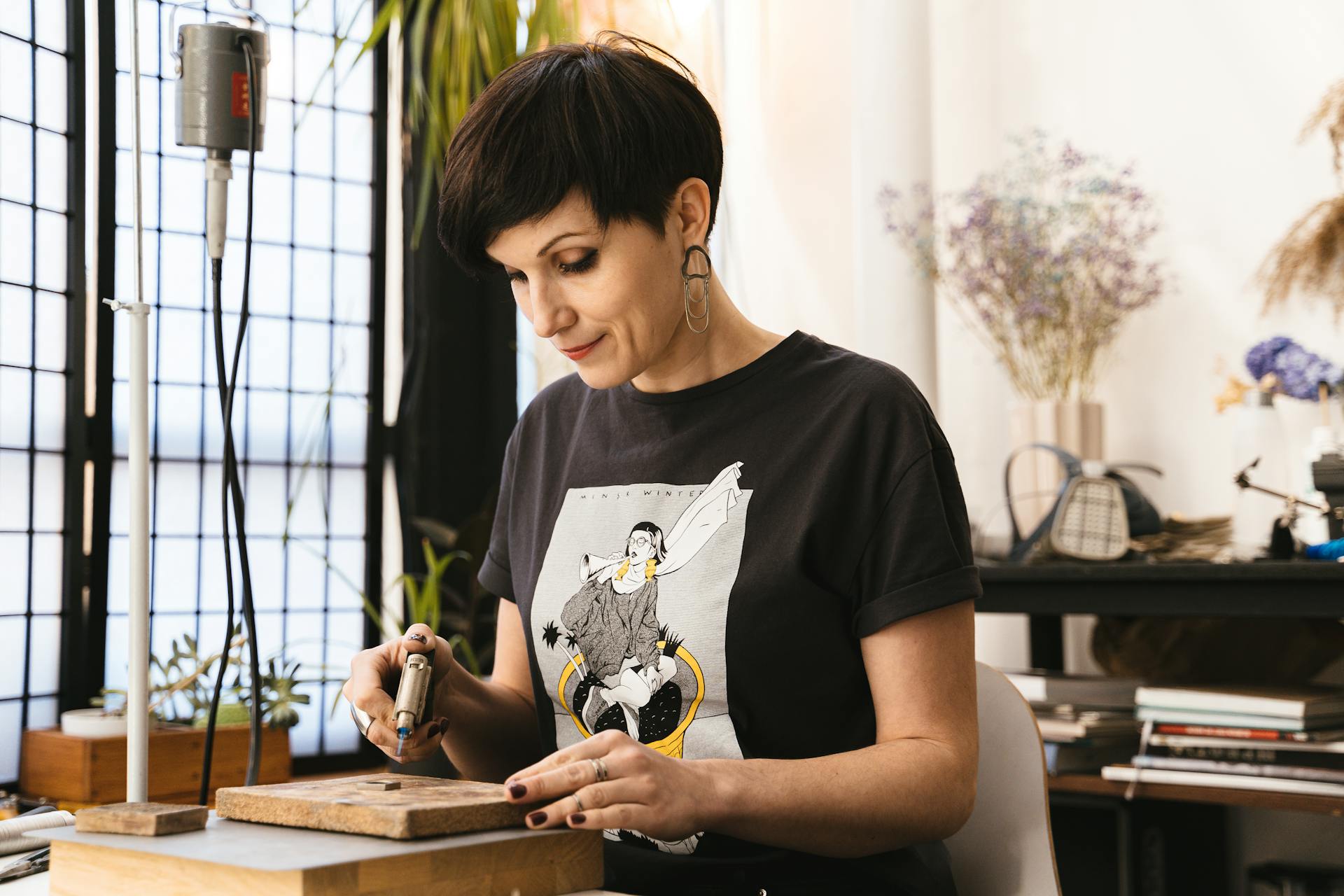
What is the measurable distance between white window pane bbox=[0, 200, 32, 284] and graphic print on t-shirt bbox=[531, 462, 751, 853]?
→ 1.76 metres

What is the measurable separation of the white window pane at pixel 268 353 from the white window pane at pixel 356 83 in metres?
0.61

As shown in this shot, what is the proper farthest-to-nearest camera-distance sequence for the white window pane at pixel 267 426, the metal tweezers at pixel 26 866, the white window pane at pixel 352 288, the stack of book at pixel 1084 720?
the white window pane at pixel 352 288, the white window pane at pixel 267 426, the stack of book at pixel 1084 720, the metal tweezers at pixel 26 866

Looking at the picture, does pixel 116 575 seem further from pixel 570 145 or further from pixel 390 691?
pixel 570 145

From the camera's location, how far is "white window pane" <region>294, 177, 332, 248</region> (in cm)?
322

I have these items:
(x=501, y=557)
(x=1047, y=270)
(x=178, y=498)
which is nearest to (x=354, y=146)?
(x=178, y=498)

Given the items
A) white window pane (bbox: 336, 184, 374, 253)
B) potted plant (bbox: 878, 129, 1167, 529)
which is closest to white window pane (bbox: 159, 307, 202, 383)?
white window pane (bbox: 336, 184, 374, 253)

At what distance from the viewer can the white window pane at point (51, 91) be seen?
2652 mm

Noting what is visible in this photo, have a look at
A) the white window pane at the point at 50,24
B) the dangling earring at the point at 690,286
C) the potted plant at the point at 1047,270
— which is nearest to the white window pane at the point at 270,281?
the white window pane at the point at 50,24

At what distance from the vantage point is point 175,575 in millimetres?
2953

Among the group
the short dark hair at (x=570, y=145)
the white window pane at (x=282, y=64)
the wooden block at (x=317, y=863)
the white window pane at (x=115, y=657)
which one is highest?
the white window pane at (x=282, y=64)

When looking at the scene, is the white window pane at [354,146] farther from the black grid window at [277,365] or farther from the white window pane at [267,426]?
the white window pane at [267,426]

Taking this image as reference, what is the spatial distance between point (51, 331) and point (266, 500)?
68 cm

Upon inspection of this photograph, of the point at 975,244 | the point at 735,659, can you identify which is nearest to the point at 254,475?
the point at 975,244

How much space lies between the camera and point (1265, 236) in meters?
2.44
